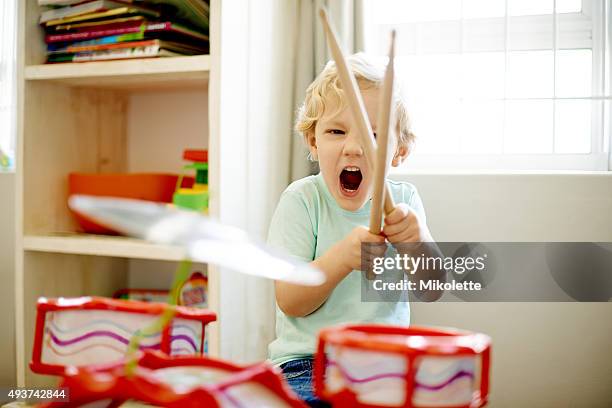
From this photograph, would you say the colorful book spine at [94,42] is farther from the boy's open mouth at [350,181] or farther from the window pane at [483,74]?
the window pane at [483,74]

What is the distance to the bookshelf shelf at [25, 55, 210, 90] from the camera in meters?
1.22

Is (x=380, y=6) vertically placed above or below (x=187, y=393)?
above

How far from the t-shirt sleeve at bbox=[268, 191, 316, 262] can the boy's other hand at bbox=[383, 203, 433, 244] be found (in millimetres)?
322

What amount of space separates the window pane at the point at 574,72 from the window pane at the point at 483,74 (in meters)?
0.14

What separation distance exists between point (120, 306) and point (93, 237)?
3.10ft

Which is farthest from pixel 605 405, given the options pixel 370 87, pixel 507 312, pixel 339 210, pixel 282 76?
pixel 282 76

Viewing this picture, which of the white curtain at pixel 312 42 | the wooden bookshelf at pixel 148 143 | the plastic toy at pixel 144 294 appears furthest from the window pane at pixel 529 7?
→ the plastic toy at pixel 144 294

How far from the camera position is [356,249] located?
0.76 m

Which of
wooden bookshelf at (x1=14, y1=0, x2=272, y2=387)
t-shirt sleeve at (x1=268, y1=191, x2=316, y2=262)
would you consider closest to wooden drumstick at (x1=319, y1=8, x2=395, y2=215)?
t-shirt sleeve at (x1=268, y1=191, x2=316, y2=262)

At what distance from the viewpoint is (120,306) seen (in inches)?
20.3

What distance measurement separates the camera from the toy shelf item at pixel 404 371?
408mm

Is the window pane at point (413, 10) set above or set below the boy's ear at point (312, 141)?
above

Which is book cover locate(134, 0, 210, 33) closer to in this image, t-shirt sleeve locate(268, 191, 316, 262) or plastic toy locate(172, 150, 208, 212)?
plastic toy locate(172, 150, 208, 212)

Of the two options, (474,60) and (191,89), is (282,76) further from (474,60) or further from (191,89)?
(474,60)
